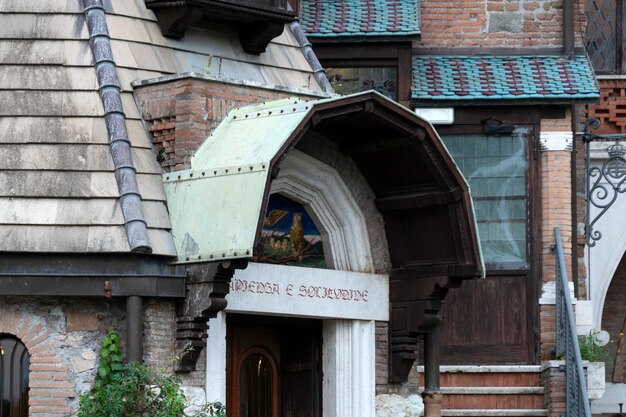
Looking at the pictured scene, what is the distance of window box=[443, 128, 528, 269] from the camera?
20891mm

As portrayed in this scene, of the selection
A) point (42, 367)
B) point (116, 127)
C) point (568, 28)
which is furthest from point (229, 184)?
Result: point (568, 28)

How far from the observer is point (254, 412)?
17375 millimetres

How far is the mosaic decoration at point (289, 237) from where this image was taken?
16.8 meters

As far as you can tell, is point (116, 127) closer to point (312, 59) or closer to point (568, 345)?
point (312, 59)

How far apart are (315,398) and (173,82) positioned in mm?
3079

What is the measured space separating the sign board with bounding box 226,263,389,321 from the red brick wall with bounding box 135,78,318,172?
1.08m

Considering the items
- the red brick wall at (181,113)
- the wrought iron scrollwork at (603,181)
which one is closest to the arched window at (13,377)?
the red brick wall at (181,113)

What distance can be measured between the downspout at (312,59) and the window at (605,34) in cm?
561

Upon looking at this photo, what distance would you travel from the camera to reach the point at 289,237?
17.1 m

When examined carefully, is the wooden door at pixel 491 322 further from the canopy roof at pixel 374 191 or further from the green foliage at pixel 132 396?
the green foliage at pixel 132 396

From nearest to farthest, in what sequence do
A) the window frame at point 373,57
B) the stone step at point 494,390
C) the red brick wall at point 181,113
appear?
the red brick wall at point 181,113, the stone step at point 494,390, the window frame at point 373,57

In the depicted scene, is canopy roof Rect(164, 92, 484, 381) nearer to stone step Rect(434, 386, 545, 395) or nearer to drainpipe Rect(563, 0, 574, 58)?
stone step Rect(434, 386, 545, 395)

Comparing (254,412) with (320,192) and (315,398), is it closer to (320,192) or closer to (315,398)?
(315,398)

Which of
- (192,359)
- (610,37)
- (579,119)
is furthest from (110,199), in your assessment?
(610,37)
